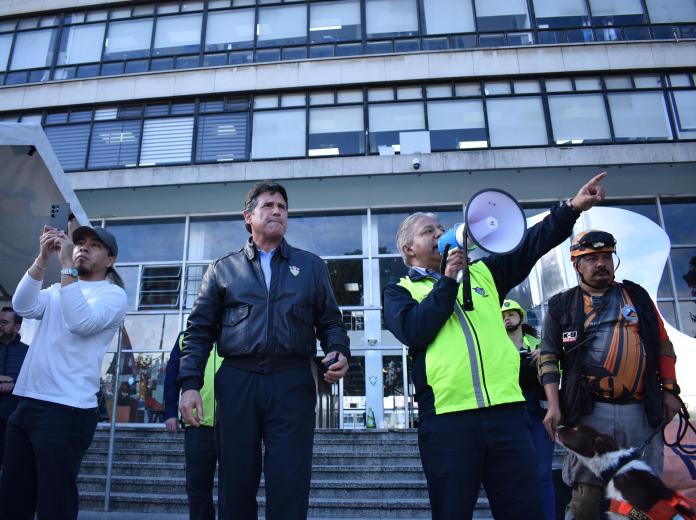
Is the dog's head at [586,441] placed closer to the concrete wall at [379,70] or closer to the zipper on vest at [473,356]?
the zipper on vest at [473,356]

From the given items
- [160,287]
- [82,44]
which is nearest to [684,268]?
[160,287]

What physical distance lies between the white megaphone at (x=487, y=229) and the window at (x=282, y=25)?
12.9 meters

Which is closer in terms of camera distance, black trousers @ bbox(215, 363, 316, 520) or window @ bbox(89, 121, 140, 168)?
black trousers @ bbox(215, 363, 316, 520)

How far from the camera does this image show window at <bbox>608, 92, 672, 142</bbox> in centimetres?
1288

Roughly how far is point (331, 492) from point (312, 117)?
977 cm

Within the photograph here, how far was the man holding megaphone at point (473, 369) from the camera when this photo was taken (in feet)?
7.58

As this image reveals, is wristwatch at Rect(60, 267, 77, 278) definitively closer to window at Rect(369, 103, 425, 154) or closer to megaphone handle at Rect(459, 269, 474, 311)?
megaphone handle at Rect(459, 269, 474, 311)

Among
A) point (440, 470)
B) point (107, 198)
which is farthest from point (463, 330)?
point (107, 198)

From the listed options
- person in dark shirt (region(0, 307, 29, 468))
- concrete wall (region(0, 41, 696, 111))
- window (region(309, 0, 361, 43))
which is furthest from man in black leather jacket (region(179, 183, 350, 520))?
window (region(309, 0, 361, 43))

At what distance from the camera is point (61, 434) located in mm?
2807

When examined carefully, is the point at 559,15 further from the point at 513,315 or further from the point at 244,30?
the point at 513,315

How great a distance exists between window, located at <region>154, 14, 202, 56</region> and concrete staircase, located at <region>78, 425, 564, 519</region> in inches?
427

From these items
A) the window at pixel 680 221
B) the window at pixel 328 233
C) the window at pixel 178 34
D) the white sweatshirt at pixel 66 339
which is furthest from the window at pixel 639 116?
the white sweatshirt at pixel 66 339

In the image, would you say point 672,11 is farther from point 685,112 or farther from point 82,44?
point 82,44
